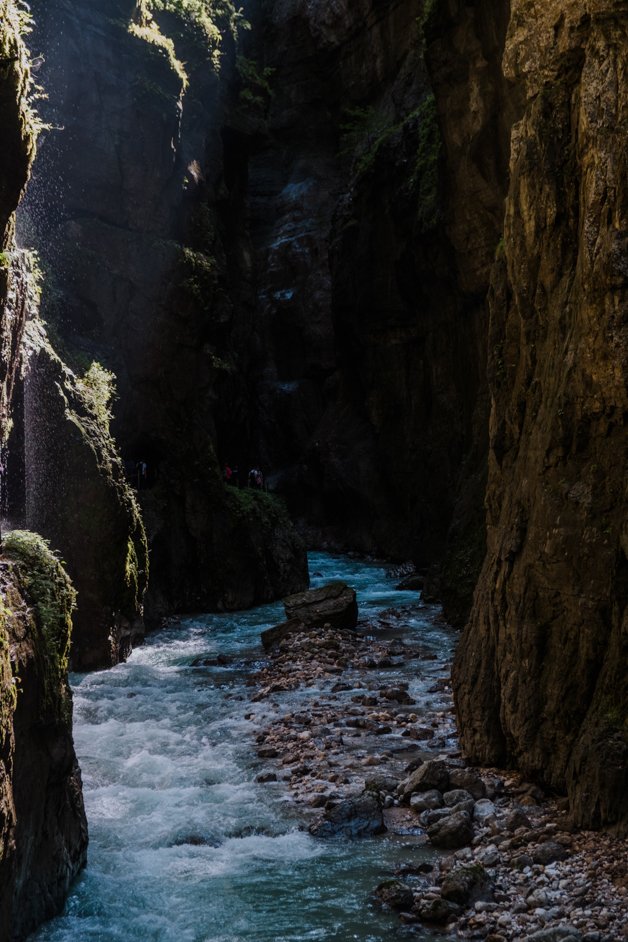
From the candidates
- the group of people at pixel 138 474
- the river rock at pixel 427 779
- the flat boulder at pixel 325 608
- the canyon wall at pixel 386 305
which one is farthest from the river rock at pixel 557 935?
the group of people at pixel 138 474

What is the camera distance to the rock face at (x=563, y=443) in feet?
27.6

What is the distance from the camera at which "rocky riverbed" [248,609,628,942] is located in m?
7.12

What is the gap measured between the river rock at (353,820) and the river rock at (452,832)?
2.25 feet

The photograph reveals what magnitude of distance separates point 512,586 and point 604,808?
2.71m

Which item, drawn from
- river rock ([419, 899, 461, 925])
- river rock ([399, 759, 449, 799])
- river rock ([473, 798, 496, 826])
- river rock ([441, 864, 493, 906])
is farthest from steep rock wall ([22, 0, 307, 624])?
river rock ([419, 899, 461, 925])

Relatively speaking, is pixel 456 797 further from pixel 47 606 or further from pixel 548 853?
pixel 47 606

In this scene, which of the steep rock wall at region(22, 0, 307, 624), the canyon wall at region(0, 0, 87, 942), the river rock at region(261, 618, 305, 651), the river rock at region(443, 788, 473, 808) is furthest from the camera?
the steep rock wall at region(22, 0, 307, 624)

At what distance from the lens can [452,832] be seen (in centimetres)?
870

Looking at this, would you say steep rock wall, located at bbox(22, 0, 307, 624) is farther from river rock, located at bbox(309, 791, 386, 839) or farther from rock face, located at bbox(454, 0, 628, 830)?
river rock, located at bbox(309, 791, 386, 839)

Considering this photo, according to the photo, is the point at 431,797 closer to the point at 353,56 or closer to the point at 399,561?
the point at 399,561

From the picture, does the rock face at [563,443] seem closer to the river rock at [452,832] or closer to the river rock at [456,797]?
the river rock at [456,797]

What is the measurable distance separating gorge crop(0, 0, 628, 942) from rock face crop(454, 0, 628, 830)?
4 cm

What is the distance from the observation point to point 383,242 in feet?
109

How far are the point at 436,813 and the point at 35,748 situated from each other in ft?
13.9
